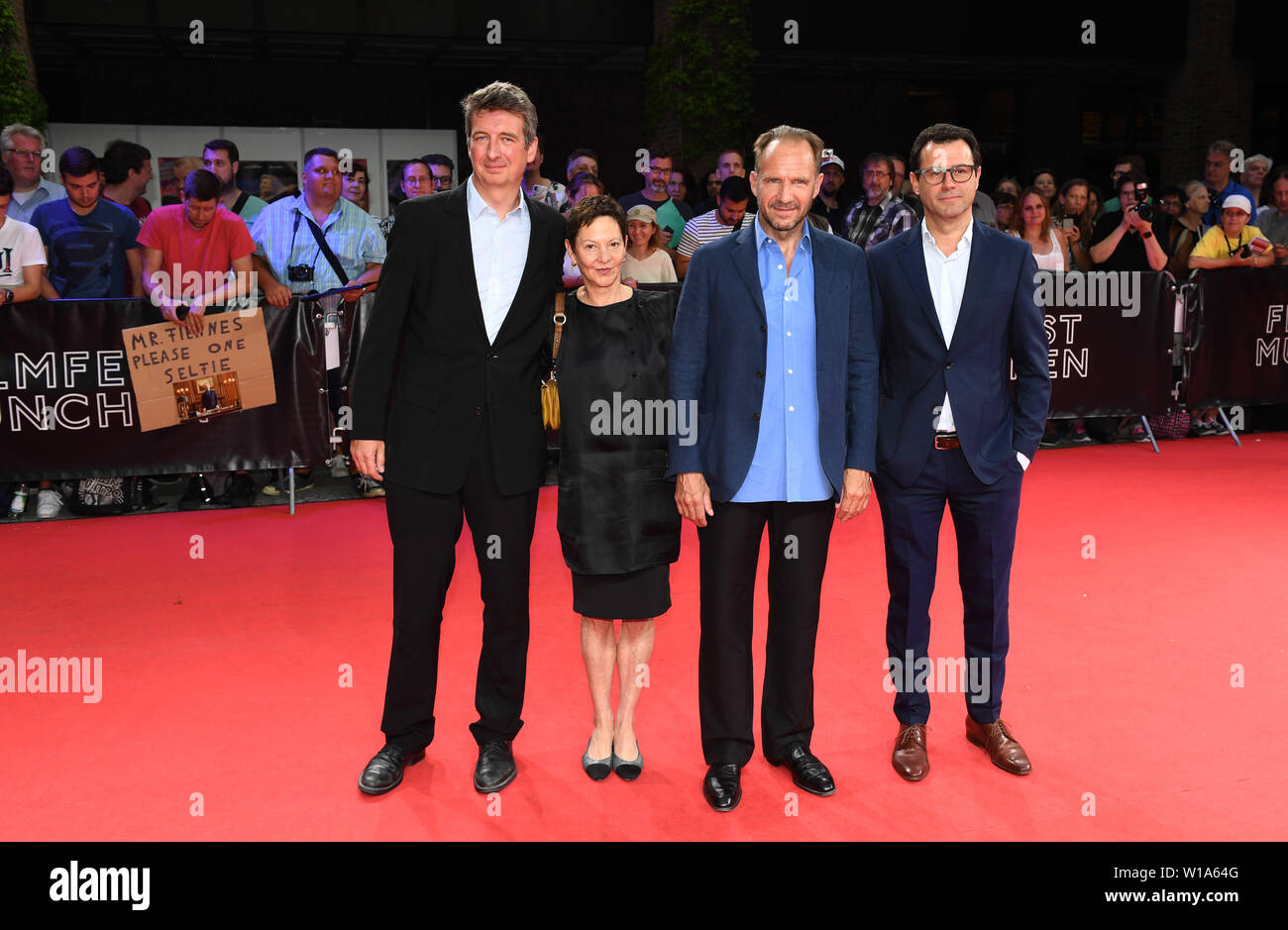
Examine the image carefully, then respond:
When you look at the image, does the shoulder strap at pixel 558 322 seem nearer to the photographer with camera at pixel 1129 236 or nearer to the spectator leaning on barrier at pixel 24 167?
the spectator leaning on barrier at pixel 24 167

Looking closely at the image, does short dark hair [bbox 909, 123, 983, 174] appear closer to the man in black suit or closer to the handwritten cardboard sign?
the man in black suit

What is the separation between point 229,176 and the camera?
331 inches

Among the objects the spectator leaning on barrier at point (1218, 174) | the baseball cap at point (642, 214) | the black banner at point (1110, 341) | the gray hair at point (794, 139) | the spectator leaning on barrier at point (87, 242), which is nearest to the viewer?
the gray hair at point (794, 139)

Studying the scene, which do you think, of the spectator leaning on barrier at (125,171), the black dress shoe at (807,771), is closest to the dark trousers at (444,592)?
the black dress shoe at (807,771)

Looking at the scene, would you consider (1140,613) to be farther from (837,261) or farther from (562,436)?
(562,436)

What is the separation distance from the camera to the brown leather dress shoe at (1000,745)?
3.48m

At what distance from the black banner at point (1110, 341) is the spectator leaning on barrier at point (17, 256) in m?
7.25

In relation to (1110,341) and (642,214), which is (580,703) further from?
(1110,341)

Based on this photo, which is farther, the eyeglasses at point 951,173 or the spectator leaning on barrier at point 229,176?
the spectator leaning on barrier at point 229,176

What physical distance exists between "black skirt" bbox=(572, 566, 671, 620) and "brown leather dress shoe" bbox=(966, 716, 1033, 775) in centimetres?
119

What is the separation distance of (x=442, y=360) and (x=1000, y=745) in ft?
7.15

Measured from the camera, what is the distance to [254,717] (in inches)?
157

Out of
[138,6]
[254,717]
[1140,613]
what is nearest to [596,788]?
[254,717]

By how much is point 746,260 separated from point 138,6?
12.8 metres
